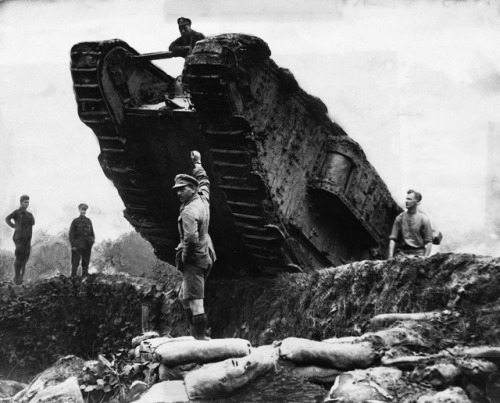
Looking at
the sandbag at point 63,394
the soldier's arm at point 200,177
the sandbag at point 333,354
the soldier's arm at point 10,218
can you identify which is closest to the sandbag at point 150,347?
the sandbag at point 63,394

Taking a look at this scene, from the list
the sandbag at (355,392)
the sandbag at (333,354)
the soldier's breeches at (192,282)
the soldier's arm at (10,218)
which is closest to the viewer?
Answer: the sandbag at (355,392)

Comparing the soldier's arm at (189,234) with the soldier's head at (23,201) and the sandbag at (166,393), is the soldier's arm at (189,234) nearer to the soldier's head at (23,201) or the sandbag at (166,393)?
the sandbag at (166,393)

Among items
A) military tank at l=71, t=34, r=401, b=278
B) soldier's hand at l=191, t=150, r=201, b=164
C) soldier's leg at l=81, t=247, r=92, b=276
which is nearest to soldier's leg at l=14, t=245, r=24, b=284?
soldier's leg at l=81, t=247, r=92, b=276

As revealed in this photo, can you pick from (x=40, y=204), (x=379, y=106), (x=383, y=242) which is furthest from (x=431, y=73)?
(x=40, y=204)

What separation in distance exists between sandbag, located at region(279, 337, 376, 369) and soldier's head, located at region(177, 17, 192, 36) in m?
5.35

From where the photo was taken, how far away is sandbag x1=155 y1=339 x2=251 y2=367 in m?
6.34

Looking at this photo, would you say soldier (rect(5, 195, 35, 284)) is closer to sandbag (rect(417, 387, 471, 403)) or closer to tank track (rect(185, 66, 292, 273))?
tank track (rect(185, 66, 292, 273))

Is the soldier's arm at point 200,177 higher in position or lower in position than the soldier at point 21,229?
lower

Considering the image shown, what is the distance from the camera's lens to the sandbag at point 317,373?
19.3 ft

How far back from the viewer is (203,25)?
10.4 meters

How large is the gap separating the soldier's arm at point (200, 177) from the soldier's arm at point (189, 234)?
0.43m

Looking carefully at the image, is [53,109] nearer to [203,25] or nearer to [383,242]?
[203,25]

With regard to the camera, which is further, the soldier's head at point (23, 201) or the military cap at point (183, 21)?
the soldier's head at point (23, 201)

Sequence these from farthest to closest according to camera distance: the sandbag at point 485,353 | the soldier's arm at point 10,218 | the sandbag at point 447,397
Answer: the soldier's arm at point 10,218, the sandbag at point 485,353, the sandbag at point 447,397
